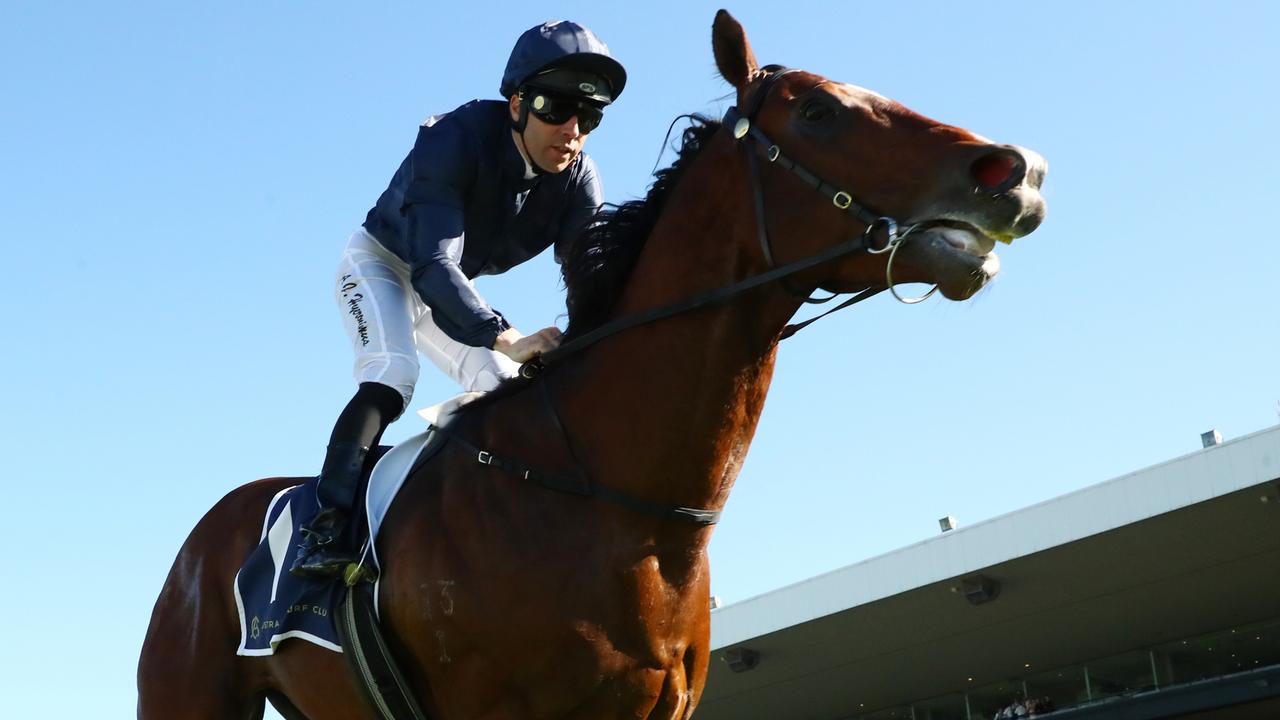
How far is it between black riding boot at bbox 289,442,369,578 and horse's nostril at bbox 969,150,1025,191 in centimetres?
233

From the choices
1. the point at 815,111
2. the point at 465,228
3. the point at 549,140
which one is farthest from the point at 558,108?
the point at 815,111

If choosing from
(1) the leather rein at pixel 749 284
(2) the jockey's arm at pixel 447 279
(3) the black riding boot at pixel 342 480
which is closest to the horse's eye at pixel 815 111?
(1) the leather rein at pixel 749 284

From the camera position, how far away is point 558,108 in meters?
5.12

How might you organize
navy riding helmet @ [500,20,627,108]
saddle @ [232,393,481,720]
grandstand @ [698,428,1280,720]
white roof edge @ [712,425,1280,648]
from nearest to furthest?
1. saddle @ [232,393,481,720]
2. navy riding helmet @ [500,20,627,108]
3. white roof edge @ [712,425,1280,648]
4. grandstand @ [698,428,1280,720]

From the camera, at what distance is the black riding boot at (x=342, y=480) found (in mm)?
4664

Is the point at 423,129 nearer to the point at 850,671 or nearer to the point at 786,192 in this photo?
the point at 786,192

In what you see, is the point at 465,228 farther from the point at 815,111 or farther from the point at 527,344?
the point at 815,111

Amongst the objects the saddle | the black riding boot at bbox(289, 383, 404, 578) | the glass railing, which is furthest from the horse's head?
the glass railing

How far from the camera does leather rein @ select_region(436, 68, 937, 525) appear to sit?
4.08 metres

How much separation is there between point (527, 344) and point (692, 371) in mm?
686

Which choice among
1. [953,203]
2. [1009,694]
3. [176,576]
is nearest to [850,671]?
[1009,694]

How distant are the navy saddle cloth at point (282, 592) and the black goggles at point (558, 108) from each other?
62.8 inches

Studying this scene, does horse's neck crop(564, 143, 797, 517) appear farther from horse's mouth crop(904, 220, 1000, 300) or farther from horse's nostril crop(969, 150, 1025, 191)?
horse's nostril crop(969, 150, 1025, 191)

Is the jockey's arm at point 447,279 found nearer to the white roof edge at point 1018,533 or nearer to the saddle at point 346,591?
the saddle at point 346,591
